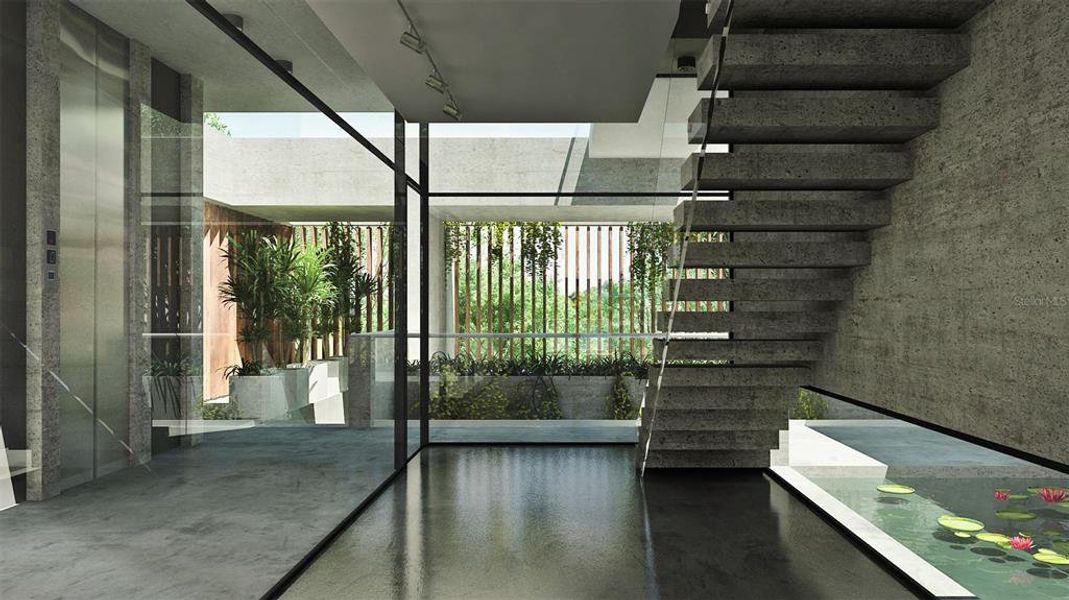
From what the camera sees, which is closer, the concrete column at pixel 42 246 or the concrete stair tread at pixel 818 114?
the concrete column at pixel 42 246

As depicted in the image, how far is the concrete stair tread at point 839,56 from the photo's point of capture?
3398 millimetres

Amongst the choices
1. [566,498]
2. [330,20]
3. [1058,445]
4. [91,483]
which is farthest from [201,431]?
[1058,445]

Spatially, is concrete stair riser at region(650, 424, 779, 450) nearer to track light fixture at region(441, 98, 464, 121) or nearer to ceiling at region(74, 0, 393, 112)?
track light fixture at region(441, 98, 464, 121)

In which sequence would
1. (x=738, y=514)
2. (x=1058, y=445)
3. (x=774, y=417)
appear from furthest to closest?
1. (x=774, y=417)
2. (x=738, y=514)
3. (x=1058, y=445)

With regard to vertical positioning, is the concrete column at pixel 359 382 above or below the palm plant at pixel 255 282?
below

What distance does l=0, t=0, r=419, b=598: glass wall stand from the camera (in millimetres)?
1811

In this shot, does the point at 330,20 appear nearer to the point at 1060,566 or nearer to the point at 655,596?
the point at 655,596

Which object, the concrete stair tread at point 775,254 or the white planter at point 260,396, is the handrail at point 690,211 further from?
the white planter at point 260,396

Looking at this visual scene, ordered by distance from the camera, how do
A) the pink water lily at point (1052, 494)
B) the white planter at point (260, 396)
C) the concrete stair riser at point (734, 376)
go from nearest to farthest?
the pink water lily at point (1052, 494)
the white planter at point (260, 396)
the concrete stair riser at point (734, 376)

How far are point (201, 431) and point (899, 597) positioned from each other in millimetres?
3245

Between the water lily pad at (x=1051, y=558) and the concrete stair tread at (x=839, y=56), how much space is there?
2.27m

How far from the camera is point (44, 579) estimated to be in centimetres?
188

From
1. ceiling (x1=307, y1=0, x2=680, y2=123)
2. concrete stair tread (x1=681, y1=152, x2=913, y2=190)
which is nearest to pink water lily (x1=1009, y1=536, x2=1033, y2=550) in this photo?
concrete stair tread (x1=681, y1=152, x2=913, y2=190)

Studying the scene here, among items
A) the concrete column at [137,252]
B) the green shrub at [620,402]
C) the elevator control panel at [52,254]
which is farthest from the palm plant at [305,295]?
the green shrub at [620,402]
